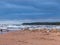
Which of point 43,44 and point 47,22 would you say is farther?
point 47,22

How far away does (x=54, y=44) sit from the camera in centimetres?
1714

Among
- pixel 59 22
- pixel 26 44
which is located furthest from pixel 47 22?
pixel 26 44

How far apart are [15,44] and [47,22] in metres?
43.9

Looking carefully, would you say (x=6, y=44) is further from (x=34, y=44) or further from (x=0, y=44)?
(x=34, y=44)

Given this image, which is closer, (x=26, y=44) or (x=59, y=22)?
(x=26, y=44)

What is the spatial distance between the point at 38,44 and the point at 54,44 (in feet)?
4.17

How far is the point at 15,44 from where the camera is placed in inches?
678

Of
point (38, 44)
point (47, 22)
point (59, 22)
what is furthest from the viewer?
point (59, 22)

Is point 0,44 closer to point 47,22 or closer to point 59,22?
point 47,22

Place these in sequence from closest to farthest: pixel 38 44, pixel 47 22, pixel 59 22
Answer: pixel 38 44
pixel 47 22
pixel 59 22

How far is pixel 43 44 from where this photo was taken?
17094 millimetres

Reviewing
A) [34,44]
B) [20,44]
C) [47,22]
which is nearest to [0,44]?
[20,44]

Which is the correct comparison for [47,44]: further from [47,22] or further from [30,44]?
[47,22]

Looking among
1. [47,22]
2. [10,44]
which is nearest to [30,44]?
[10,44]
